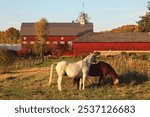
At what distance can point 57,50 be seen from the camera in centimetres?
8712

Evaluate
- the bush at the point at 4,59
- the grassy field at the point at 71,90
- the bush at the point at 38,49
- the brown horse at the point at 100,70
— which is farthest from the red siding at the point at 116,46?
the brown horse at the point at 100,70

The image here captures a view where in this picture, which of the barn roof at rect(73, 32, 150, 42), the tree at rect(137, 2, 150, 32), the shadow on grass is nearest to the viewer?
the shadow on grass

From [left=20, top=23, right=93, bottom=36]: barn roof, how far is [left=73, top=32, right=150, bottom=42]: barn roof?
15.8 metres

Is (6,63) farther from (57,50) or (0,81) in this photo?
(57,50)

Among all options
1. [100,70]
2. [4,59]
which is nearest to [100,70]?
[100,70]

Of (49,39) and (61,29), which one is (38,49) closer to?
(49,39)

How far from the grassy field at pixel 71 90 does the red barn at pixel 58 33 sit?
72.1 meters

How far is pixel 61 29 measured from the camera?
9594 cm

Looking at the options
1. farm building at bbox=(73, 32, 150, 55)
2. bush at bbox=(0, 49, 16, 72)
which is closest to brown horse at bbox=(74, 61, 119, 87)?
bush at bbox=(0, 49, 16, 72)

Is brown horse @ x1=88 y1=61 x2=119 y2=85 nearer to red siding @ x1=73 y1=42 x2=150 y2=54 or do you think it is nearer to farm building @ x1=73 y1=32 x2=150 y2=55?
farm building @ x1=73 y1=32 x2=150 y2=55

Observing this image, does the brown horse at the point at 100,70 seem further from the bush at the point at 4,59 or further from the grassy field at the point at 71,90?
the bush at the point at 4,59

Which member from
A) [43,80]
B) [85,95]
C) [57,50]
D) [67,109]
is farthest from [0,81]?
[57,50]

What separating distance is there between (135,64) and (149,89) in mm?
5624

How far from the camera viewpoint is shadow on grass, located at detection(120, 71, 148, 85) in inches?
729
